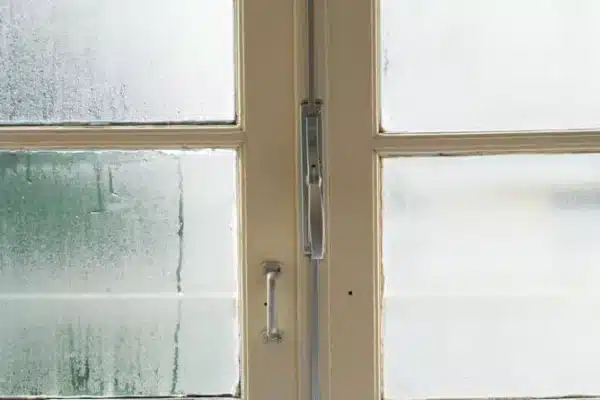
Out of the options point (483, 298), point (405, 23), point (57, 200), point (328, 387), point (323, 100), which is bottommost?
point (328, 387)

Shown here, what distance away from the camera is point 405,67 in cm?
98

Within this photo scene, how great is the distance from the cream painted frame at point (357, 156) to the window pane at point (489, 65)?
0.03 m

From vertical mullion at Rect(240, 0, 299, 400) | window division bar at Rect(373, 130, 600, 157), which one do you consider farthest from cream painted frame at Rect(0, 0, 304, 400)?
window division bar at Rect(373, 130, 600, 157)

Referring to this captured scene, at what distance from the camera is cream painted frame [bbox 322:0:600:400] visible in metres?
0.95

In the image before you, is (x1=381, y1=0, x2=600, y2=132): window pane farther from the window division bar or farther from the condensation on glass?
the condensation on glass

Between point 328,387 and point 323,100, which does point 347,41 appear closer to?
point 323,100

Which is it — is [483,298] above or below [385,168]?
below

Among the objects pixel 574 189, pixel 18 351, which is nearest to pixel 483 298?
pixel 574 189

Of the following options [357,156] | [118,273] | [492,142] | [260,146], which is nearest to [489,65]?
[492,142]

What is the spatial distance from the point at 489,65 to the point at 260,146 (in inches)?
13.0

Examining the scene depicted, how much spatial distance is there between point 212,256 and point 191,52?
282mm

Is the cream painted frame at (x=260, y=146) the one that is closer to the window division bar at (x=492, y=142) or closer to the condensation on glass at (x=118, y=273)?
the condensation on glass at (x=118, y=273)

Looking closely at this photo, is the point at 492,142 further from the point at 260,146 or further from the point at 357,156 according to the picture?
the point at 260,146

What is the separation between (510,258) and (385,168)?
0.21 metres
